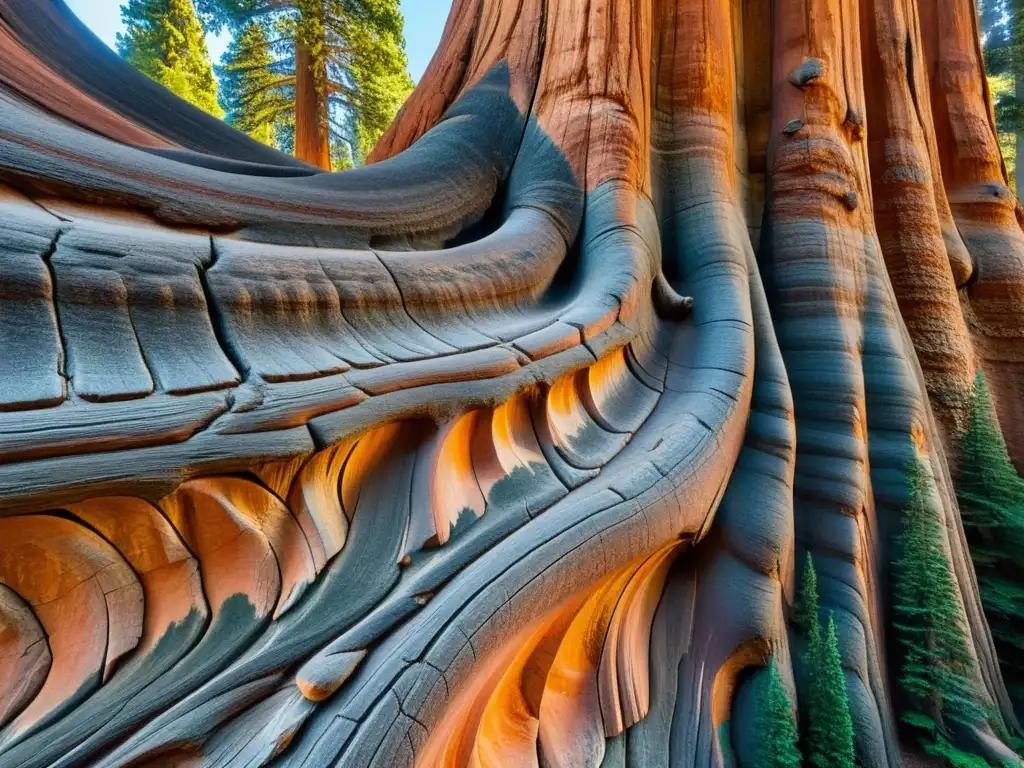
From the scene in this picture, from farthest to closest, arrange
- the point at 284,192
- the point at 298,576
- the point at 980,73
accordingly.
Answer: the point at 980,73
the point at 284,192
the point at 298,576

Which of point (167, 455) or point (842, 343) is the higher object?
point (842, 343)

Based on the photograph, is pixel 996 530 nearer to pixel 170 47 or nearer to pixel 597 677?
pixel 597 677

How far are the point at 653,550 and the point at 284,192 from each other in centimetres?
108

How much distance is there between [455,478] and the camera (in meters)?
0.88

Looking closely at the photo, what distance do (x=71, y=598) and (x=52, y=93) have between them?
121 cm

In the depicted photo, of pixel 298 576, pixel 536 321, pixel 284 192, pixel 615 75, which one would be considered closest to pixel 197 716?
pixel 298 576

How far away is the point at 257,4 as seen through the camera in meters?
6.34

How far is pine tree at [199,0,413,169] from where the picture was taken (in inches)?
234

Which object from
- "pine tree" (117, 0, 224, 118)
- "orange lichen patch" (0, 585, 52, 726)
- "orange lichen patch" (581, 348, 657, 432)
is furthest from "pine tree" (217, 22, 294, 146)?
Answer: "orange lichen patch" (0, 585, 52, 726)

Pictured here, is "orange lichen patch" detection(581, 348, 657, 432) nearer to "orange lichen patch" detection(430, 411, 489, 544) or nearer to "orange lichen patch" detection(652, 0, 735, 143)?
"orange lichen patch" detection(430, 411, 489, 544)

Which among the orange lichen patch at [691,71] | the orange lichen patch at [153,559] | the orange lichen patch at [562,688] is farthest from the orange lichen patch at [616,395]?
the orange lichen patch at [691,71]

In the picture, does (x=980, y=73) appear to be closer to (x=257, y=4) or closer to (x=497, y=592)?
(x=497, y=592)

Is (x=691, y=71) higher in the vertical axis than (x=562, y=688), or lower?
higher

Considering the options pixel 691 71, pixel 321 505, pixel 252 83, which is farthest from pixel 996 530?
pixel 252 83
